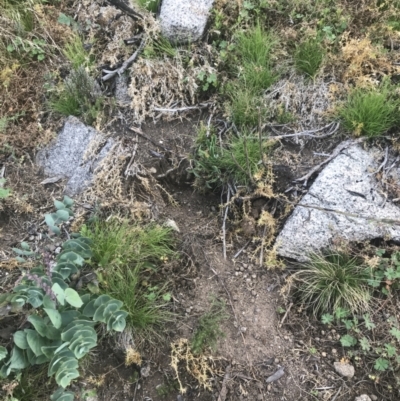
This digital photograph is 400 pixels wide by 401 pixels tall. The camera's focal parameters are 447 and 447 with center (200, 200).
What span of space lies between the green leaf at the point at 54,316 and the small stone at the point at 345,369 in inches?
74.0

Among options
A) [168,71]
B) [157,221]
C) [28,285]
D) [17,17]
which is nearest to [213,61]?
[168,71]

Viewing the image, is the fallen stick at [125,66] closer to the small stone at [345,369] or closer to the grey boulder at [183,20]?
the grey boulder at [183,20]

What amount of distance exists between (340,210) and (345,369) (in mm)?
1147

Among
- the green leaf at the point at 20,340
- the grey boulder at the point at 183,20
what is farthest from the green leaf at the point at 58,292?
the grey boulder at the point at 183,20

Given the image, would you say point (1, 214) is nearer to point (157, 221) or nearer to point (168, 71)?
point (157, 221)

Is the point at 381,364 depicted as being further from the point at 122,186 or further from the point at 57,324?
the point at 122,186

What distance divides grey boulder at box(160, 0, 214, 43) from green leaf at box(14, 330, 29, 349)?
9.23ft

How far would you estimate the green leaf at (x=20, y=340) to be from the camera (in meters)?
2.55

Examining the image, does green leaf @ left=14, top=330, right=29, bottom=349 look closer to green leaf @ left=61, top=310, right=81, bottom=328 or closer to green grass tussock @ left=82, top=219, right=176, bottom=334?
green leaf @ left=61, top=310, right=81, bottom=328

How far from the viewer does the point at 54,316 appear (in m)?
2.46

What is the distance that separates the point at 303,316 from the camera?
3.31 m

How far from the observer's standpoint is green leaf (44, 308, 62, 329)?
243cm

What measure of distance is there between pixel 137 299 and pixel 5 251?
1150mm

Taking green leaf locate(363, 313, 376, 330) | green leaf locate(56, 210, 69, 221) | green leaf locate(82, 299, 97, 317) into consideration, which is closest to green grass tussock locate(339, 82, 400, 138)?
green leaf locate(363, 313, 376, 330)
